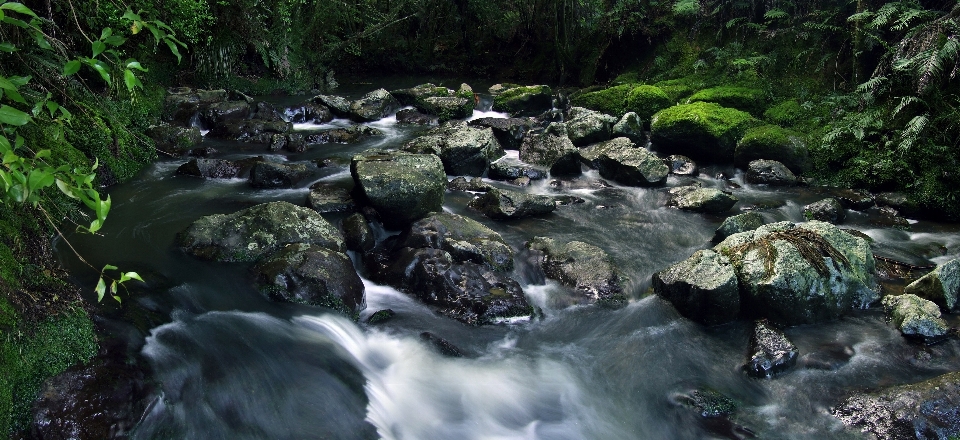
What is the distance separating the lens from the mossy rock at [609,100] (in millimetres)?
14789

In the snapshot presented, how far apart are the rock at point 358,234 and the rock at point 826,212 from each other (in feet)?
21.1

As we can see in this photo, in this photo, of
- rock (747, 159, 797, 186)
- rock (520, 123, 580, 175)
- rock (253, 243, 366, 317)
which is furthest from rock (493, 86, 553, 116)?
rock (253, 243, 366, 317)

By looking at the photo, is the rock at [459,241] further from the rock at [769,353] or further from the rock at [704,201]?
the rock at [704,201]

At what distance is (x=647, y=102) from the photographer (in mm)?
14281

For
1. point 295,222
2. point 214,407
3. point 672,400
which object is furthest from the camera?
point 295,222

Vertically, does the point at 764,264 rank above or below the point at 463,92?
above

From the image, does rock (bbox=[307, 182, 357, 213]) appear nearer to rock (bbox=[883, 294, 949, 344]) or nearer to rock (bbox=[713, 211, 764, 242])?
rock (bbox=[713, 211, 764, 242])

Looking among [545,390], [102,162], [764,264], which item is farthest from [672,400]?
[102,162]

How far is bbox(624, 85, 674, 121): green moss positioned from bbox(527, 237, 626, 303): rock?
753cm

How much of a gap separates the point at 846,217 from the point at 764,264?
4.13m

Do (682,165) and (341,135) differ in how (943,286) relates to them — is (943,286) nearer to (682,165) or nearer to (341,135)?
(682,165)

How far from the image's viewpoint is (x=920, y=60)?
991 cm

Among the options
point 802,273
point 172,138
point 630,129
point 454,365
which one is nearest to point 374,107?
point 172,138

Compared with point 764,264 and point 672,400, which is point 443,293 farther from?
point 764,264
